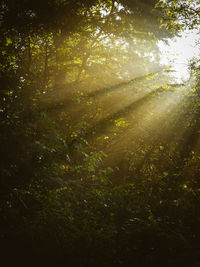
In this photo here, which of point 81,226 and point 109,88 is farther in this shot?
point 109,88

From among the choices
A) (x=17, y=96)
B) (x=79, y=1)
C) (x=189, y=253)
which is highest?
(x=79, y=1)

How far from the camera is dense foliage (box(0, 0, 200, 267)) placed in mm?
Result: 3029

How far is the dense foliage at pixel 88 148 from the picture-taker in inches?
119

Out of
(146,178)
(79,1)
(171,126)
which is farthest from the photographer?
(171,126)

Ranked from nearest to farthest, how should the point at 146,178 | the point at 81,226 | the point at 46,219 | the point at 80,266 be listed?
the point at 80,266 < the point at 46,219 < the point at 81,226 < the point at 146,178

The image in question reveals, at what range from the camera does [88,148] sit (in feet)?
17.3

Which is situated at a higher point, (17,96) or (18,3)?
(18,3)

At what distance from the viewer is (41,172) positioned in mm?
2729

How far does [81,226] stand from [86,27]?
6852 mm

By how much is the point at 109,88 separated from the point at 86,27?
2865 mm

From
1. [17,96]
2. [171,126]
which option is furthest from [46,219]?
[171,126]

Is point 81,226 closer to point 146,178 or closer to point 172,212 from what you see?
point 172,212

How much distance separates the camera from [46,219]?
11.5 ft

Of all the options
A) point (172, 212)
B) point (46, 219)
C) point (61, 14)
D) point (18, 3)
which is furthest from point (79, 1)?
point (172, 212)
